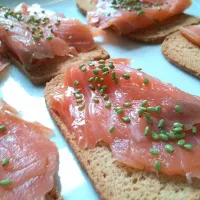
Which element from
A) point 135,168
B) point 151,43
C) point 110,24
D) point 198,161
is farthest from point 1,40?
point 198,161

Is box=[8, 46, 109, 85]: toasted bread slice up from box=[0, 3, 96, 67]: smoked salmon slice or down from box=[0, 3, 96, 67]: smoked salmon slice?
down

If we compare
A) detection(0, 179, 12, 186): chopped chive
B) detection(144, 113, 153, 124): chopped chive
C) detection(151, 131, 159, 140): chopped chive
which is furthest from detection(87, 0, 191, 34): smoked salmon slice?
detection(0, 179, 12, 186): chopped chive

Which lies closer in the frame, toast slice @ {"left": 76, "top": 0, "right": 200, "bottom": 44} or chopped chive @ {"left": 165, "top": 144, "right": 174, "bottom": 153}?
chopped chive @ {"left": 165, "top": 144, "right": 174, "bottom": 153}

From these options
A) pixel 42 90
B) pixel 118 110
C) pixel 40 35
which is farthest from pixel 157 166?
pixel 40 35

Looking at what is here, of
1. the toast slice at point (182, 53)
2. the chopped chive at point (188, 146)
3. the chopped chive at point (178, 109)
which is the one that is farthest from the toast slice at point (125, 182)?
the toast slice at point (182, 53)

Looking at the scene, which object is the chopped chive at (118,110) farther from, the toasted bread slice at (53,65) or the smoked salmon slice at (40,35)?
the smoked salmon slice at (40,35)

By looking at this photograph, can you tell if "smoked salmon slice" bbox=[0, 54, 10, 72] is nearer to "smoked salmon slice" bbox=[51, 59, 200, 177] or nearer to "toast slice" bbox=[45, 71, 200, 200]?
"smoked salmon slice" bbox=[51, 59, 200, 177]
